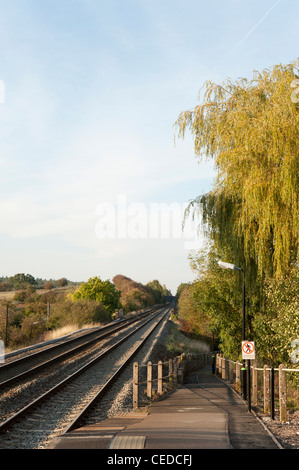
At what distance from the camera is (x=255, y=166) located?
Answer: 41.1 feet

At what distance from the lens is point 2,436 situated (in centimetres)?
996

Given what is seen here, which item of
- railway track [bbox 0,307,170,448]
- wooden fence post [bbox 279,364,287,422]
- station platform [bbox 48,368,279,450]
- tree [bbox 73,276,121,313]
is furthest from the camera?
tree [bbox 73,276,121,313]

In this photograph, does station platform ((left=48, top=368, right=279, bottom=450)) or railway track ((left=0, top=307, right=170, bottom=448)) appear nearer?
station platform ((left=48, top=368, right=279, bottom=450))

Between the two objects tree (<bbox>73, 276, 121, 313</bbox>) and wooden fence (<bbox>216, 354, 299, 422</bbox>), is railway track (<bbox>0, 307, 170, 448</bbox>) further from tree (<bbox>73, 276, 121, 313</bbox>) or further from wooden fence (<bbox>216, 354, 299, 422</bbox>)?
tree (<bbox>73, 276, 121, 313</bbox>)

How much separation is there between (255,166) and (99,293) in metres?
55.9

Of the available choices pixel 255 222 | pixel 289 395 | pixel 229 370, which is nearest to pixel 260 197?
pixel 255 222

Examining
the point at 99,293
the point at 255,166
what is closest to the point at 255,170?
the point at 255,166

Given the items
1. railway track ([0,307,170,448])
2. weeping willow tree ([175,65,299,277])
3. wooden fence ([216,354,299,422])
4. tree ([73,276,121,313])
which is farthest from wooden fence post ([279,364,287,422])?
tree ([73,276,121,313])

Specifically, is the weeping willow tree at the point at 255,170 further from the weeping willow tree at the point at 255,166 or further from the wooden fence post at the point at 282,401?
the wooden fence post at the point at 282,401

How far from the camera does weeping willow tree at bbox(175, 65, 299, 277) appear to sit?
12.1 meters

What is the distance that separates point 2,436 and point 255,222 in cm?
989

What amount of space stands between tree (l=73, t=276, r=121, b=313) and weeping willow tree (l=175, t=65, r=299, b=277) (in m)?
51.5

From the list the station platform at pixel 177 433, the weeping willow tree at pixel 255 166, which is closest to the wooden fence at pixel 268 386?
the station platform at pixel 177 433

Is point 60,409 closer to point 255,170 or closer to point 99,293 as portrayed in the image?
point 255,170
